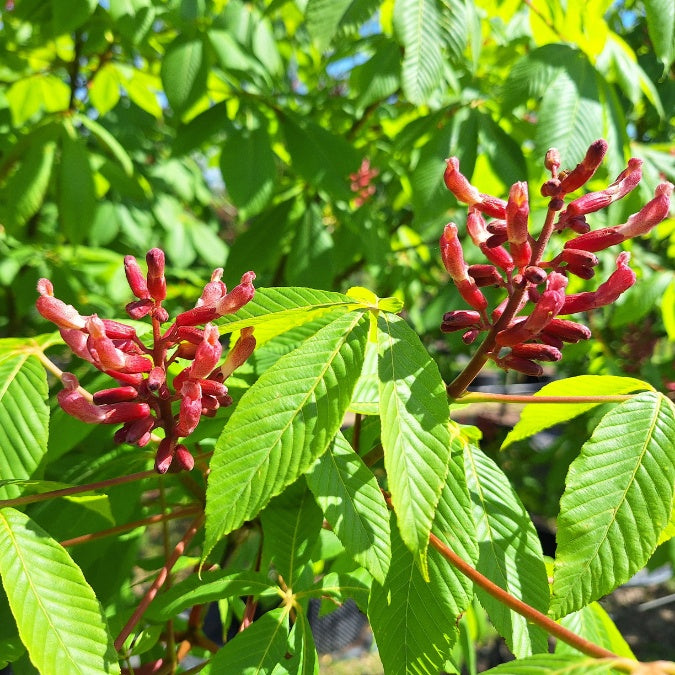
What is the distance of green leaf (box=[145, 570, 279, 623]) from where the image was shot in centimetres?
107

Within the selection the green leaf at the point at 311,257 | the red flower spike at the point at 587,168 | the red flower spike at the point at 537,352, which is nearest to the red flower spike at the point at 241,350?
the red flower spike at the point at 537,352

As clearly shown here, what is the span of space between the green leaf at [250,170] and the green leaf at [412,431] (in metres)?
1.25

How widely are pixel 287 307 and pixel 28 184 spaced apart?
1.66 metres

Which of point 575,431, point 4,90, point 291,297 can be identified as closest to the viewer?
point 291,297

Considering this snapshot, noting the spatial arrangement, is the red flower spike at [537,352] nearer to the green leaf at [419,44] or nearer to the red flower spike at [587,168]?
the red flower spike at [587,168]

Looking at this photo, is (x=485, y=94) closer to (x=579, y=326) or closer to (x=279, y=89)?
(x=279, y=89)

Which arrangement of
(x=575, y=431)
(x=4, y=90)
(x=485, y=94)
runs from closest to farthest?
(x=485, y=94)
(x=4, y=90)
(x=575, y=431)

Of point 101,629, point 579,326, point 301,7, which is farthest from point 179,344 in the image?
point 301,7

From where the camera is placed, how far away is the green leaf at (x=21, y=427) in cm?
104

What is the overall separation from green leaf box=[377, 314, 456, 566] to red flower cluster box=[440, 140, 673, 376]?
0.65 ft

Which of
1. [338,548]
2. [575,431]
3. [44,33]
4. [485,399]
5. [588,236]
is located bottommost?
[575,431]

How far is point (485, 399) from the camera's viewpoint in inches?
43.7

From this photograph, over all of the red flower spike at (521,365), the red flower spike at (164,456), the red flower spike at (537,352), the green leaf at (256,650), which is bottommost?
the green leaf at (256,650)

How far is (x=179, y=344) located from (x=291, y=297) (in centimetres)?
21
